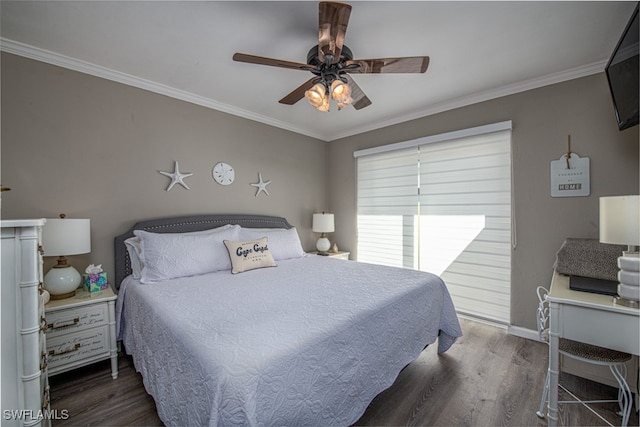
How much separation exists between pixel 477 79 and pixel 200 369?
124 inches

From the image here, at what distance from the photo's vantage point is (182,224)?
108 inches

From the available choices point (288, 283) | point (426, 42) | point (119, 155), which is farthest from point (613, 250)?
point (119, 155)

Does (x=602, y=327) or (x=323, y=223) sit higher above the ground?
(x=323, y=223)

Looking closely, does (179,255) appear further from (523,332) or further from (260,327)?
(523,332)

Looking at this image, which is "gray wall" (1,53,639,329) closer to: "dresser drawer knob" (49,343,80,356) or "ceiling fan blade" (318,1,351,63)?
"dresser drawer knob" (49,343,80,356)

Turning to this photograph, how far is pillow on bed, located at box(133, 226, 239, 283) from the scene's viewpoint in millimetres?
2111

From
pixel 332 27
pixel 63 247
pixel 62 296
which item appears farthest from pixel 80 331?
pixel 332 27

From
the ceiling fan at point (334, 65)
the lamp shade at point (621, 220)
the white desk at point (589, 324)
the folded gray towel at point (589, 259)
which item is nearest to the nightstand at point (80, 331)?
the ceiling fan at point (334, 65)

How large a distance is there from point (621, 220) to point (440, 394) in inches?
58.6

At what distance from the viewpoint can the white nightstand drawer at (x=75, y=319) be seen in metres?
1.77

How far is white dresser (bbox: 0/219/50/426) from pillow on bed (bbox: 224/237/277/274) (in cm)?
130

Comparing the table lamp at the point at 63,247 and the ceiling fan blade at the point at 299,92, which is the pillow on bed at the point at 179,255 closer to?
the table lamp at the point at 63,247

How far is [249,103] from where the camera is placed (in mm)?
3059

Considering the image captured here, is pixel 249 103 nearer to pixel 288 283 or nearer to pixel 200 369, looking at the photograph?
pixel 288 283
